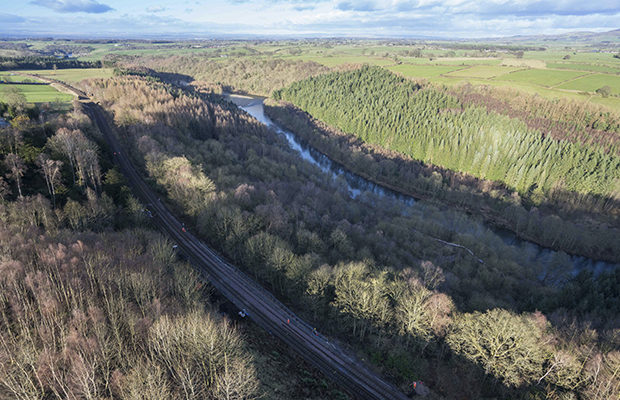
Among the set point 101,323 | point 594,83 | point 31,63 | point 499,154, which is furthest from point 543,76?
point 31,63

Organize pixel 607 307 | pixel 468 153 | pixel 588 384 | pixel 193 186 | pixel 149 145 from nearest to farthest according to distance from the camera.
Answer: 1. pixel 588 384
2. pixel 607 307
3. pixel 193 186
4. pixel 149 145
5. pixel 468 153

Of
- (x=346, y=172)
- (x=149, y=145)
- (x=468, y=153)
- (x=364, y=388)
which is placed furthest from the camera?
(x=346, y=172)

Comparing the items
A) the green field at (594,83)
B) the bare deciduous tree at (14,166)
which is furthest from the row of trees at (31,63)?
the green field at (594,83)

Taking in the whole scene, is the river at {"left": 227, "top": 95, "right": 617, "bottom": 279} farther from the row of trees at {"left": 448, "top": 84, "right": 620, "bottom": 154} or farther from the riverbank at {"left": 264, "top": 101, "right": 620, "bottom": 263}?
the row of trees at {"left": 448, "top": 84, "right": 620, "bottom": 154}

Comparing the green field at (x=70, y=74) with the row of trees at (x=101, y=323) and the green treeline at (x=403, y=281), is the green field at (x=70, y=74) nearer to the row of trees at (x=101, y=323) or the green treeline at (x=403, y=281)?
the green treeline at (x=403, y=281)

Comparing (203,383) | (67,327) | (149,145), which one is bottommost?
(203,383)

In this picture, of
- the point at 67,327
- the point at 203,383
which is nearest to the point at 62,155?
the point at 67,327

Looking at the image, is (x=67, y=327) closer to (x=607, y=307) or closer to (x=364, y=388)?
(x=364, y=388)
